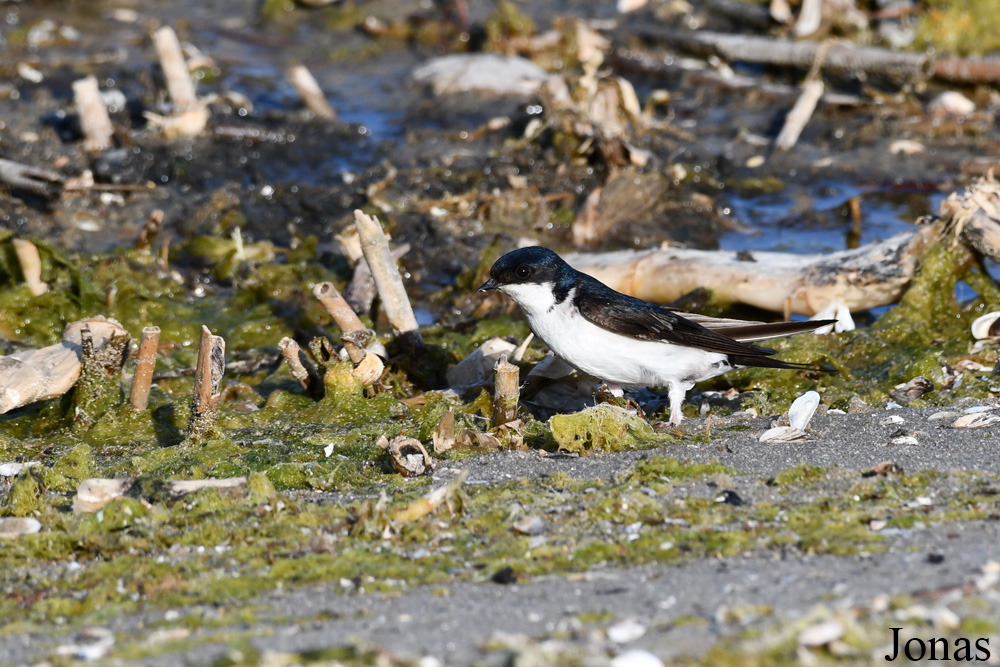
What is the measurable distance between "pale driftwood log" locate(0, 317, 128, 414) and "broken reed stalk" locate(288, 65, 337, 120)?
5.64 meters

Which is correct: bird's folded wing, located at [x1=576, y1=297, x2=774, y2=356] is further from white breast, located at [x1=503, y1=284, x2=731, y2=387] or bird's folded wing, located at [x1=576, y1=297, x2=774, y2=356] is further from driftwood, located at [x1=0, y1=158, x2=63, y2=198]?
driftwood, located at [x1=0, y1=158, x2=63, y2=198]

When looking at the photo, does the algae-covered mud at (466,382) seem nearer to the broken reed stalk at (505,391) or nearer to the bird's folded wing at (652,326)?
the broken reed stalk at (505,391)

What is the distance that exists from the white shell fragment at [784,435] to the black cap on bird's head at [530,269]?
1300mm

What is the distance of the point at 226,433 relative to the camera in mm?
5082

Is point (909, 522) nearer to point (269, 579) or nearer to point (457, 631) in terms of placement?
point (457, 631)

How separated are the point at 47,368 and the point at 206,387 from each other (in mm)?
962

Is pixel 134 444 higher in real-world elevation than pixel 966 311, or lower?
higher

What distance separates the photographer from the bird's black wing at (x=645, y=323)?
16.6ft

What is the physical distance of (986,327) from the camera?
593cm

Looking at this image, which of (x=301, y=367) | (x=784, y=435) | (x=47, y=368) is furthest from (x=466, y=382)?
(x=47, y=368)

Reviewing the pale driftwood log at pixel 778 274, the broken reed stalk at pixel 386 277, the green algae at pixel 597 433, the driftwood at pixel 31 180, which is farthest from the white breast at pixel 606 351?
the driftwood at pixel 31 180

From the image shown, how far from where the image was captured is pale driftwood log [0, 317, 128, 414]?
201 inches

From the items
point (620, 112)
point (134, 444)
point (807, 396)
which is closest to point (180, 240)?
point (134, 444)

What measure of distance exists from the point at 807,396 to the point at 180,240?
5.20 m
